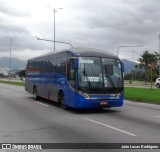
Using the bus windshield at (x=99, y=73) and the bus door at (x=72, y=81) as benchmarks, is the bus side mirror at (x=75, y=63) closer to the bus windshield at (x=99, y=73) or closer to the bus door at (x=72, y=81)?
the bus door at (x=72, y=81)

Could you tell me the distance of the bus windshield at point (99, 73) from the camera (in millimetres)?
16578

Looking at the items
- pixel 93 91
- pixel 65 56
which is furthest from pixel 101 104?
pixel 65 56

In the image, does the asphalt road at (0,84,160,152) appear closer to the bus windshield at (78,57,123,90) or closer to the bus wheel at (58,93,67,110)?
the bus windshield at (78,57,123,90)

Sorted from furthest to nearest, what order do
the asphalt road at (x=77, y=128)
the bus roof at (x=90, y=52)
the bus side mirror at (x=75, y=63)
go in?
1. the bus roof at (x=90, y=52)
2. the bus side mirror at (x=75, y=63)
3. the asphalt road at (x=77, y=128)

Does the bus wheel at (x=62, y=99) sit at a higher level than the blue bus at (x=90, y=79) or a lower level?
lower

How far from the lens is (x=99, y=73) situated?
55.1 feet

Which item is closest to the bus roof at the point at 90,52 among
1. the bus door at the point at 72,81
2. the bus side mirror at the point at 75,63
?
the bus side mirror at the point at 75,63

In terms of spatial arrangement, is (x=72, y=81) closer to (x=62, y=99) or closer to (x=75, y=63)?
(x=75, y=63)

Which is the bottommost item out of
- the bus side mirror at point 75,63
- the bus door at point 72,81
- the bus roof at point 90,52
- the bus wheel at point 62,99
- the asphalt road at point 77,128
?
the asphalt road at point 77,128

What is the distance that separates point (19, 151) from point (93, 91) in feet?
26.8

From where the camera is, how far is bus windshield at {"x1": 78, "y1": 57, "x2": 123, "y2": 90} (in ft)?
54.4

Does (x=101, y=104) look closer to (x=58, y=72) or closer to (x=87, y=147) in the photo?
(x=58, y=72)

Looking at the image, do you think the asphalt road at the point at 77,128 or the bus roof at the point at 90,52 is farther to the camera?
the bus roof at the point at 90,52

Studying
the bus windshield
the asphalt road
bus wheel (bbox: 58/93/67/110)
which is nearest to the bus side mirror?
the bus windshield
